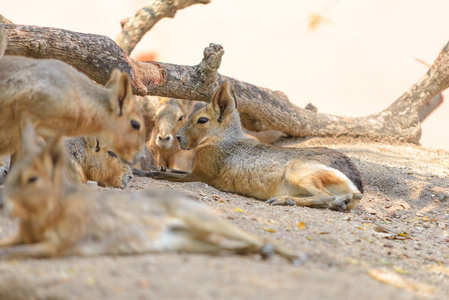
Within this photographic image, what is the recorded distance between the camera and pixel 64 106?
3750 mm

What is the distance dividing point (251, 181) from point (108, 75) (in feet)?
6.51

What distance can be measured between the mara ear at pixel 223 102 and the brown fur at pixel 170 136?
95 cm

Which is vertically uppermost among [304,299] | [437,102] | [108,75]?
[437,102]

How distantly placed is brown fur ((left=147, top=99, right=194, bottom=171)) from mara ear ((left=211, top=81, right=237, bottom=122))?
951mm

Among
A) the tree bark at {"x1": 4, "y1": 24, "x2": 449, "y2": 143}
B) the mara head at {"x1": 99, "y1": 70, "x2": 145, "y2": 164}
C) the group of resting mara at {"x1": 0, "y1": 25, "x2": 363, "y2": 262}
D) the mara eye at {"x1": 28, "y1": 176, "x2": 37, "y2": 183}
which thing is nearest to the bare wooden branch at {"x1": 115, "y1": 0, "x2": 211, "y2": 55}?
the tree bark at {"x1": 4, "y1": 24, "x2": 449, "y2": 143}

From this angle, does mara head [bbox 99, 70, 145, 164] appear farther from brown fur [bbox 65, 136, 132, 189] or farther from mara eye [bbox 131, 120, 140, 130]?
brown fur [bbox 65, 136, 132, 189]

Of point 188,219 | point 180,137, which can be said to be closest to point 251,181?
point 180,137

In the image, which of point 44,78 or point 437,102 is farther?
point 437,102

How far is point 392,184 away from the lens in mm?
6910

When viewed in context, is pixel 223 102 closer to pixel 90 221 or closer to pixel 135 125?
pixel 135 125

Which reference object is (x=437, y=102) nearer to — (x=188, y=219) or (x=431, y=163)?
(x=431, y=163)

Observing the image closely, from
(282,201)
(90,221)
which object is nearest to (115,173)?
(282,201)

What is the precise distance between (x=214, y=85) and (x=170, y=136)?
908 millimetres

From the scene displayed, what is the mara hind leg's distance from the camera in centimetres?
552
